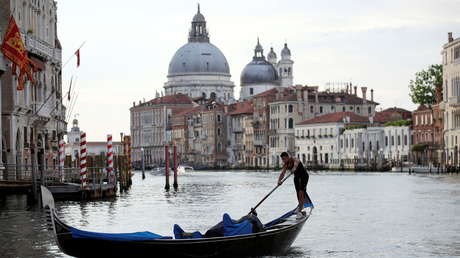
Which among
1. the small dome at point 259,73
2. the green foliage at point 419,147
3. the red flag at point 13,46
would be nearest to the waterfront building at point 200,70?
the small dome at point 259,73

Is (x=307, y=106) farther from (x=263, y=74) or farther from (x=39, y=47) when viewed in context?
(x=39, y=47)

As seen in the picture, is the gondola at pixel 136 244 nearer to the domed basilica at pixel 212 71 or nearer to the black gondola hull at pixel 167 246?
the black gondola hull at pixel 167 246

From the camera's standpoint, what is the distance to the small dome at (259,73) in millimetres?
166125

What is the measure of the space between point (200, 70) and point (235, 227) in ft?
508

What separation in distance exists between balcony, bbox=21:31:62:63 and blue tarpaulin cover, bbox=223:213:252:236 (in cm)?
1828

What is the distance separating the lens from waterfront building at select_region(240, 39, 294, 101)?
545ft

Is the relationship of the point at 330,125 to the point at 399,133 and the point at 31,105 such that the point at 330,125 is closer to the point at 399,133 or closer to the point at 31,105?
the point at 399,133

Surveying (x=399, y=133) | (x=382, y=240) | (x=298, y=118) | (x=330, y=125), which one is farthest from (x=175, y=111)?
(x=382, y=240)

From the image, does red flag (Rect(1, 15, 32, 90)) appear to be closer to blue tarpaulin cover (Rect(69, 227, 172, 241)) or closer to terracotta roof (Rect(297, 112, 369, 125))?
blue tarpaulin cover (Rect(69, 227, 172, 241))

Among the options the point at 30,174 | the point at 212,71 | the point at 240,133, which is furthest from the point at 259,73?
the point at 30,174

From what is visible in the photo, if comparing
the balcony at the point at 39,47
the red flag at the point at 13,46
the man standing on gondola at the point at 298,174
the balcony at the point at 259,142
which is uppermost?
the balcony at the point at 39,47

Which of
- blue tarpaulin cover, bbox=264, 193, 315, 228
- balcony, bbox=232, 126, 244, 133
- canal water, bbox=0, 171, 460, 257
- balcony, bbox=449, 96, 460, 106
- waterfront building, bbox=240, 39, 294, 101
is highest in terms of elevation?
waterfront building, bbox=240, 39, 294, 101

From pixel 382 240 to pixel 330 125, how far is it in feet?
301

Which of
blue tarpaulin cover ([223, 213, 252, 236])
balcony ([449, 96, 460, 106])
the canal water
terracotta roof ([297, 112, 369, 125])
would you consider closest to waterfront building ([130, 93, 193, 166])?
terracotta roof ([297, 112, 369, 125])
